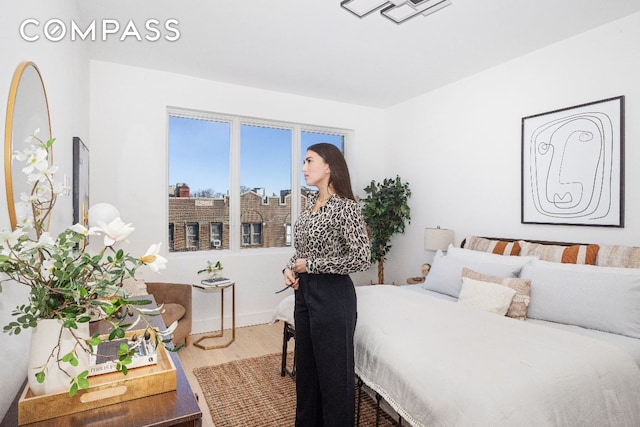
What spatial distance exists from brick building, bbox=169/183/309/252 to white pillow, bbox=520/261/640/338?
2948 mm

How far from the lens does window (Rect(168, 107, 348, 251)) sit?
4.15 m

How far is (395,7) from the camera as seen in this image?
2584mm

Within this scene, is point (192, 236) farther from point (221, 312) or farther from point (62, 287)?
point (62, 287)

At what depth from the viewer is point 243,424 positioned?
2.31 meters

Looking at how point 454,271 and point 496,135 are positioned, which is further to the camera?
point 496,135

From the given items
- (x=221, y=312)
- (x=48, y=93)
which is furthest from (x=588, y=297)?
(x=221, y=312)

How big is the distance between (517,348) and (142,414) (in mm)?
1630

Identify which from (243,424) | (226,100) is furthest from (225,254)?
(243,424)

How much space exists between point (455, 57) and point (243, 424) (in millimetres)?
3523

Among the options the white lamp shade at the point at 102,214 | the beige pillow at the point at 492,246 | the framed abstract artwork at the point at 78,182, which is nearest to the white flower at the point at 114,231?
the white lamp shade at the point at 102,214

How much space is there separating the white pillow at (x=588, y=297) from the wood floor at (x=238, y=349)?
88.9 inches

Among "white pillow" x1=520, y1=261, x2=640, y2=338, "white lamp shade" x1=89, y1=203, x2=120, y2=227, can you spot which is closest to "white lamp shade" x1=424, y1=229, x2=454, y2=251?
"white pillow" x1=520, y1=261, x2=640, y2=338

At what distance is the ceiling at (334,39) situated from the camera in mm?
2625

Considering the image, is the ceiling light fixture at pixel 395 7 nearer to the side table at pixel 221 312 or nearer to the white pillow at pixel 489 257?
the white pillow at pixel 489 257
